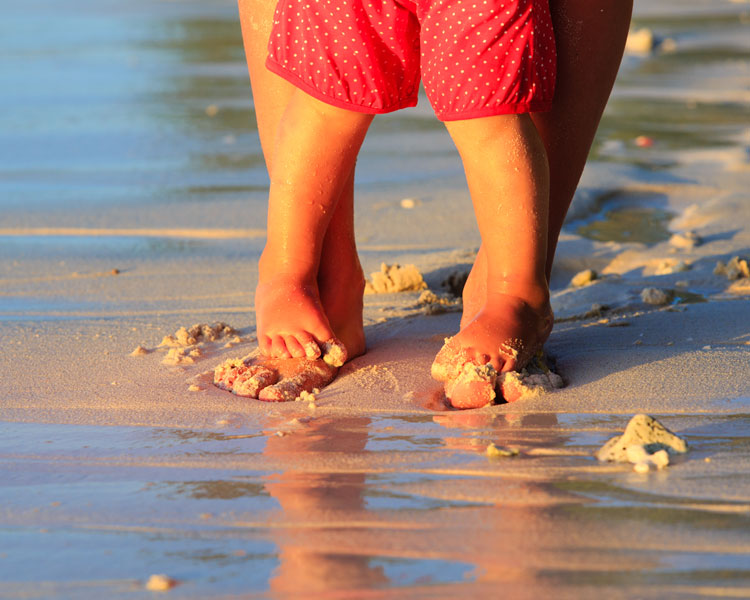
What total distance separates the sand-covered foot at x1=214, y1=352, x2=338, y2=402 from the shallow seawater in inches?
5.5

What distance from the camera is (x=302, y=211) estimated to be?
2082mm

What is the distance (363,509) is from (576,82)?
3.35 feet

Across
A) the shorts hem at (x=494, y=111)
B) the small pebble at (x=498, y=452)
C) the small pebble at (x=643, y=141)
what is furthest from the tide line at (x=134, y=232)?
the small pebble at (x=643, y=141)

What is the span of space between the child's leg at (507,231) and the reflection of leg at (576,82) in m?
0.18

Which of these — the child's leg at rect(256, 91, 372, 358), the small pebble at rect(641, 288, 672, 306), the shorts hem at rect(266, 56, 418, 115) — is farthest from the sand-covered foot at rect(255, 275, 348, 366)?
the small pebble at rect(641, 288, 672, 306)

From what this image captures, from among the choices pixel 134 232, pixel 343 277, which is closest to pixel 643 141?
pixel 134 232

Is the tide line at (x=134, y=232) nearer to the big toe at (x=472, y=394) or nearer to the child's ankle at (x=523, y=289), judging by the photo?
the child's ankle at (x=523, y=289)

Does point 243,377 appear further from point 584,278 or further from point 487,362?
point 584,278

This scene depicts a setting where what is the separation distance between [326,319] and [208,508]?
0.73 meters

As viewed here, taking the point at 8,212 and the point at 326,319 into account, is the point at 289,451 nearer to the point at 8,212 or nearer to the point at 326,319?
the point at 326,319

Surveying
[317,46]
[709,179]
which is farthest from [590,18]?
[709,179]

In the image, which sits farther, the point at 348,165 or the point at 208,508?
the point at 348,165

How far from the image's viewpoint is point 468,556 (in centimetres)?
129

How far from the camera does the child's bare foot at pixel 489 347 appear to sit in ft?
6.03
